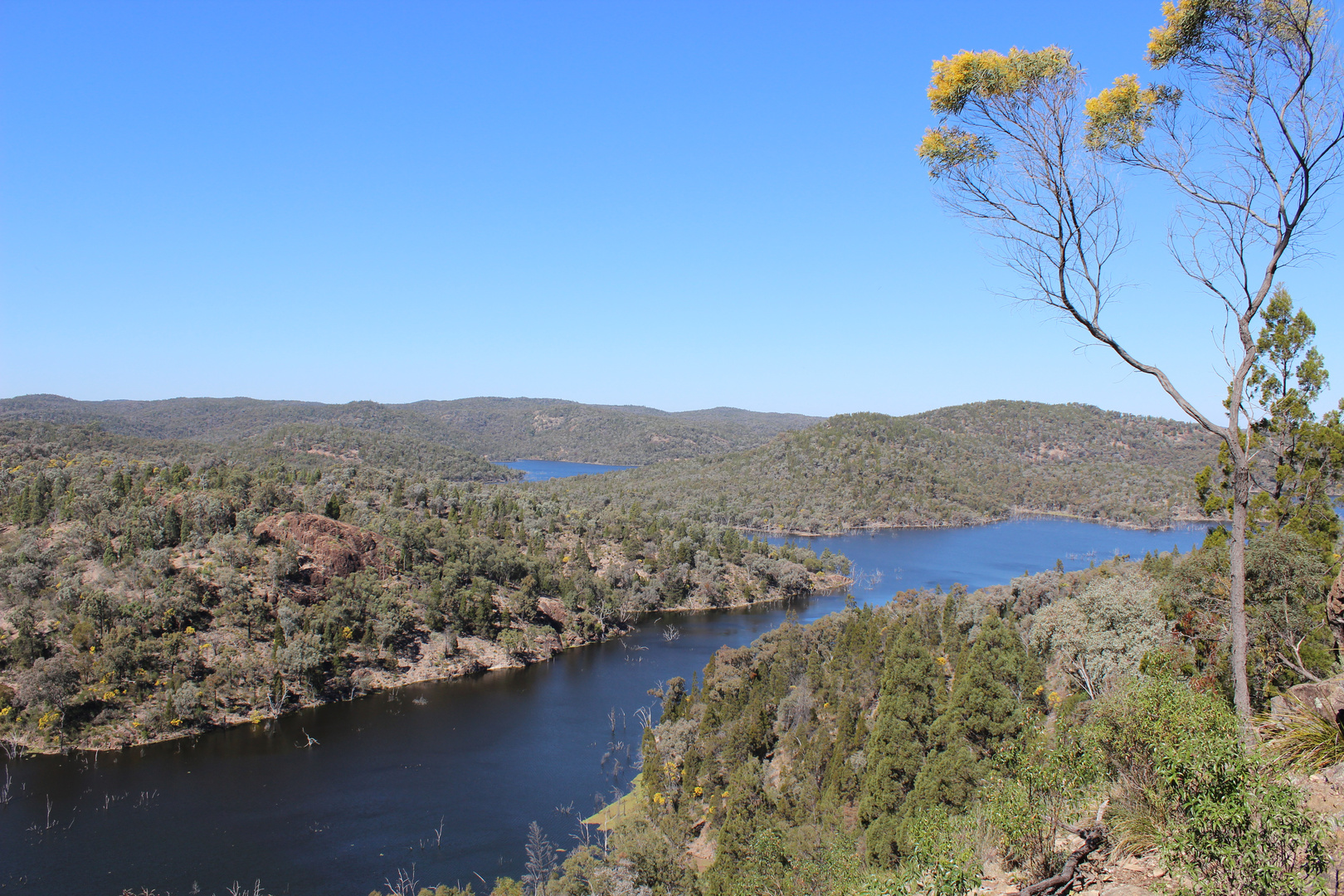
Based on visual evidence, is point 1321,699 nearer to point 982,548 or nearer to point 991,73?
point 991,73

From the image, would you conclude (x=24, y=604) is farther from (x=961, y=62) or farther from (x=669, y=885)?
(x=961, y=62)

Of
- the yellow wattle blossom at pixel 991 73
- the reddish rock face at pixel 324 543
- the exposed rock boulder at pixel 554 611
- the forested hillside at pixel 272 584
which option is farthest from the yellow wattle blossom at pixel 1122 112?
the exposed rock boulder at pixel 554 611

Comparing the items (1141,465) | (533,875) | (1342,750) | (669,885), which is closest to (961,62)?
(1342,750)

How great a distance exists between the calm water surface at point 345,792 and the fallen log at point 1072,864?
85.4 feet

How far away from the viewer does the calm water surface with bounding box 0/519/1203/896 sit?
2992cm

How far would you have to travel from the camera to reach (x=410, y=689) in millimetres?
53438

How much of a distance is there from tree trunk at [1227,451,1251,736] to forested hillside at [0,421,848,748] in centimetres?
4995

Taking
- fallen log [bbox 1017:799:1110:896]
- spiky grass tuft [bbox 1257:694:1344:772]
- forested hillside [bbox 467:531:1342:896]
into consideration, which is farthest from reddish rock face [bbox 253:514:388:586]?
spiky grass tuft [bbox 1257:694:1344:772]

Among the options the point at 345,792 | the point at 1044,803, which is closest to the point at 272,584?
the point at 345,792

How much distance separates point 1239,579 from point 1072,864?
4.40m

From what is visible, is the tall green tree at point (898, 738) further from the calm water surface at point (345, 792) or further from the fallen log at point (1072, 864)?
the calm water surface at point (345, 792)

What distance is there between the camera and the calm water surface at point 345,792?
29922mm

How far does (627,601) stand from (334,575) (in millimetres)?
27453

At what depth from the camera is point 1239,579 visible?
10109 mm
